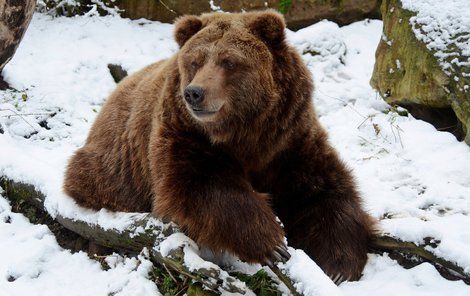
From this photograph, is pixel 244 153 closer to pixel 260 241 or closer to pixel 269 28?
pixel 260 241

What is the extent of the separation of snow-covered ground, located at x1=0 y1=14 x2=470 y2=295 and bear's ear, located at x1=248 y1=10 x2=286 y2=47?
1461 mm

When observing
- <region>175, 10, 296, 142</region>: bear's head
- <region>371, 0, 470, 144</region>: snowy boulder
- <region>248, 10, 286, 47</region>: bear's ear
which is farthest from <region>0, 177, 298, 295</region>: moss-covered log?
<region>371, 0, 470, 144</region>: snowy boulder

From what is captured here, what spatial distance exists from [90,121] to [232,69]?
3.53 m

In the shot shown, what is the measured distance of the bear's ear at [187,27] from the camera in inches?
165

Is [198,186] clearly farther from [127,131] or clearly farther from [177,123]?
[127,131]

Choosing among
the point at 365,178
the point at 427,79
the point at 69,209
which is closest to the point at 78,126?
the point at 69,209

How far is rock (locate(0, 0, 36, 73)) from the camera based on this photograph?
5.62 metres

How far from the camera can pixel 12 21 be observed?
5738 millimetres

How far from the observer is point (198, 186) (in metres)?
3.83

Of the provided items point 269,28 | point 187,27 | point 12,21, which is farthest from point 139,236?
point 12,21

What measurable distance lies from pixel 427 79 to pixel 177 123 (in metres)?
2.70

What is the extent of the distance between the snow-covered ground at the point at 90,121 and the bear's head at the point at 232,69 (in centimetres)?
103

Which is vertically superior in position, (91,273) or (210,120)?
(210,120)

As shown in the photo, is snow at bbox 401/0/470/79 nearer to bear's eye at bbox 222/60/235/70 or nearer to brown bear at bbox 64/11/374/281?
brown bear at bbox 64/11/374/281
